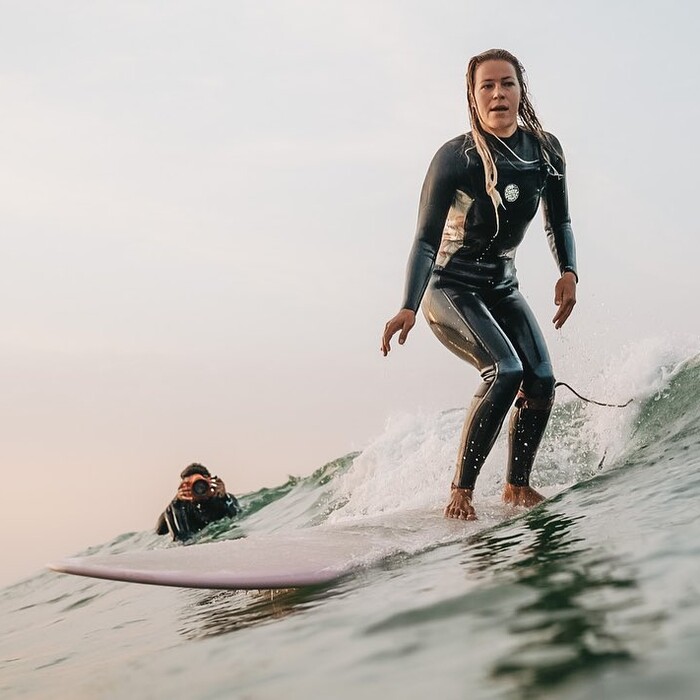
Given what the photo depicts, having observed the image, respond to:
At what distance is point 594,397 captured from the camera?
649cm

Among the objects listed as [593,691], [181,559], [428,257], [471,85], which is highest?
[471,85]

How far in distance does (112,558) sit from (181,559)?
27cm

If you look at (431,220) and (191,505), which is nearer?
(431,220)

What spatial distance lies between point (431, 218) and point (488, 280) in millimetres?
490

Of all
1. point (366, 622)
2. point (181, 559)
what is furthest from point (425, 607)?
point (181, 559)

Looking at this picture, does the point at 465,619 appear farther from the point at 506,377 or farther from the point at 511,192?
the point at 511,192

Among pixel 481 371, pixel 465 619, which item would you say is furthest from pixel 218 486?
pixel 465 619

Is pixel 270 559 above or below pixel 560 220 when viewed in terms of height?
below

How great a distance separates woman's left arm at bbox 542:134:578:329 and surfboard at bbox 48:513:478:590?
4.75 feet

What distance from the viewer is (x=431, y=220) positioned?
434 cm

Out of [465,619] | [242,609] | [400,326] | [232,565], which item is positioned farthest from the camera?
[400,326]

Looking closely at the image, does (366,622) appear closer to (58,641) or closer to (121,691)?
(121,691)

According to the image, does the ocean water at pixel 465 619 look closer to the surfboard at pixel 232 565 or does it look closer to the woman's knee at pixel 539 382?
the surfboard at pixel 232 565

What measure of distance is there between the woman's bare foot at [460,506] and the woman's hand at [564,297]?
1154mm
